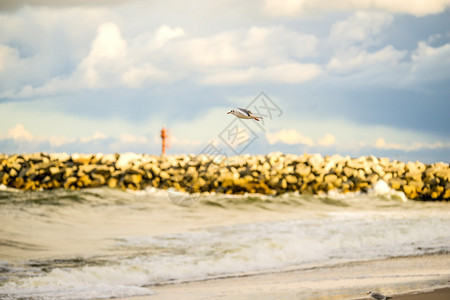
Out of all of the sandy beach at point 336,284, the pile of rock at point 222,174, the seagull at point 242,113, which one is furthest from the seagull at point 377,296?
the pile of rock at point 222,174

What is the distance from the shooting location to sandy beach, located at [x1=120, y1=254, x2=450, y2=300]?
15.6 ft

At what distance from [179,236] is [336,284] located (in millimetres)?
3791

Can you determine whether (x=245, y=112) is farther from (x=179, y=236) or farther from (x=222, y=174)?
(x=222, y=174)

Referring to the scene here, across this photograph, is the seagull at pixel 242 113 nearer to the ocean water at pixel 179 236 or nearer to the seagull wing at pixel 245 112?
the seagull wing at pixel 245 112

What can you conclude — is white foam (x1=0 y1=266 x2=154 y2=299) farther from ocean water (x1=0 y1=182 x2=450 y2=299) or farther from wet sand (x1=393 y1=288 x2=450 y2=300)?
wet sand (x1=393 y1=288 x2=450 y2=300)

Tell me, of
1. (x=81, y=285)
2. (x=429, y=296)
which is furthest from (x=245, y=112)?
(x=81, y=285)

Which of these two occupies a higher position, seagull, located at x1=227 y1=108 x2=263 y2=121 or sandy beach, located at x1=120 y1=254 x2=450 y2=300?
seagull, located at x1=227 y1=108 x2=263 y2=121

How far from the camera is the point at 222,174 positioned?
519 inches

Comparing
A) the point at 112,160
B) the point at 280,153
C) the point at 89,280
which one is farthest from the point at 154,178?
the point at 89,280

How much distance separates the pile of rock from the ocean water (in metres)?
0.40

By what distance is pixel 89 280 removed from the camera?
5.82m

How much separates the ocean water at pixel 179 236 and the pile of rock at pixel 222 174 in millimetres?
401

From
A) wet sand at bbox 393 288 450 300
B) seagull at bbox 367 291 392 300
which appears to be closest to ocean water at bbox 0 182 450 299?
seagull at bbox 367 291 392 300

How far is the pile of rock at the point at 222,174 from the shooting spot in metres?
13.1
